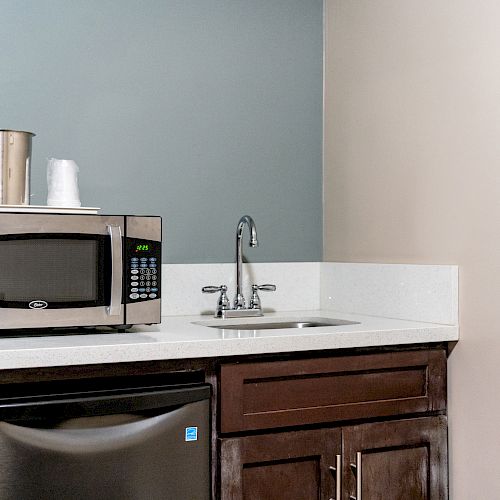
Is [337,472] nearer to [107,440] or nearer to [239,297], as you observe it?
[107,440]

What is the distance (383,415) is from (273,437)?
349mm

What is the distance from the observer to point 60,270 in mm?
2002

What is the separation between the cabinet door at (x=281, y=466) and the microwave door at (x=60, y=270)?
48cm

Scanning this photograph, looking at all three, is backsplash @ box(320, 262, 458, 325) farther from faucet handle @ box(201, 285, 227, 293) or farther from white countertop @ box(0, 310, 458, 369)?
faucet handle @ box(201, 285, 227, 293)

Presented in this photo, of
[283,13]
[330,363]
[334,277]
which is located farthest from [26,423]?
[283,13]

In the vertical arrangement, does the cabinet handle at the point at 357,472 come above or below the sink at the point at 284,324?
below

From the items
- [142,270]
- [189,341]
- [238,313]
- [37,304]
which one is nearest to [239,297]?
[238,313]

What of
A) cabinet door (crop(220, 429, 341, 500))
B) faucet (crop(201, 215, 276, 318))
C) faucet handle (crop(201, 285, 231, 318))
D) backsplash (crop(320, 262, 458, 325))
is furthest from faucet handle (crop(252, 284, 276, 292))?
cabinet door (crop(220, 429, 341, 500))

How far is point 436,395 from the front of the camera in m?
2.23

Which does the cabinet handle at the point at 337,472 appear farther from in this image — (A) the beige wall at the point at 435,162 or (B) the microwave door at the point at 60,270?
(B) the microwave door at the point at 60,270

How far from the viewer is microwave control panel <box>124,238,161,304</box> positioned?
205 centimetres

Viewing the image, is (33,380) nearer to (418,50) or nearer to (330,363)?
(330,363)

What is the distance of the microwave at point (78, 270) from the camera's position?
193cm

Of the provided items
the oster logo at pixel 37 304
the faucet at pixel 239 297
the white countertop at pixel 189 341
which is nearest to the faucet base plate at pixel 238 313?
the faucet at pixel 239 297
